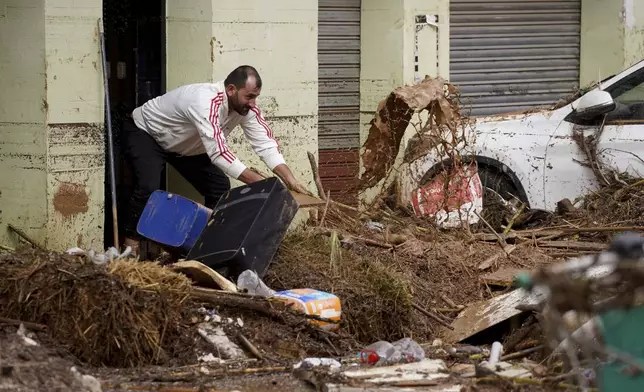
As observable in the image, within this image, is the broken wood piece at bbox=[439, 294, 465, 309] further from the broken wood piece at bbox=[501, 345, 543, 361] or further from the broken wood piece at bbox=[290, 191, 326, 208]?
the broken wood piece at bbox=[501, 345, 543, 361]

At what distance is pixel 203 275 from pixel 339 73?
533 centimetres

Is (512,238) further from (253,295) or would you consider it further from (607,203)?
(253,295)

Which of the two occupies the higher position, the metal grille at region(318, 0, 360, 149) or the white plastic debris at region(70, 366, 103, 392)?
the metal grille at region(318, 0, 360, 149)

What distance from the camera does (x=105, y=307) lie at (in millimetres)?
6883

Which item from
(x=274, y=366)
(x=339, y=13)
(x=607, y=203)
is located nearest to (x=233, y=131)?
(x=339, y=13)

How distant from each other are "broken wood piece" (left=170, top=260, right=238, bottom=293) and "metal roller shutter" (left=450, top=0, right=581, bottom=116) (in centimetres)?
651

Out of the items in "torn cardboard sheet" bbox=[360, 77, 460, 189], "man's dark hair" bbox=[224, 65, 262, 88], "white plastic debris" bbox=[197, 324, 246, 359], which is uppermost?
"man's dark hair" bbox=[224, 65, 262, 88]

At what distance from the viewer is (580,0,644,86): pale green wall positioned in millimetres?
14852

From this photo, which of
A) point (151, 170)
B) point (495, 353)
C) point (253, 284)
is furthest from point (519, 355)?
point (151, 170)

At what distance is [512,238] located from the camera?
10.4 metres

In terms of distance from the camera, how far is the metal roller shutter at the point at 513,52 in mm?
14047

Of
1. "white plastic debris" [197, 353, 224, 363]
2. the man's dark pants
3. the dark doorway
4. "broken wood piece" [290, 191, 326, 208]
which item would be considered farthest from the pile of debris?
the dark doorway

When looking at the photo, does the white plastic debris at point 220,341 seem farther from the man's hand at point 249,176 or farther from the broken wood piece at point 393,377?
the man's hand at point 249,176

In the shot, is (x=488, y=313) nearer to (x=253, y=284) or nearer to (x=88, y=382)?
(x=253, y=284)
